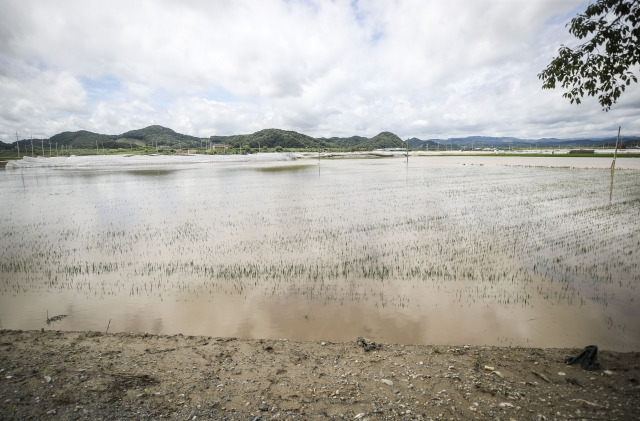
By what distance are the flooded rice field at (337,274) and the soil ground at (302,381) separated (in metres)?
1.06

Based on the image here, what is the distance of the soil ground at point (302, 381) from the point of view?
4.67 metres

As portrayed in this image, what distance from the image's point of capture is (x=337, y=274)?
11.0 m

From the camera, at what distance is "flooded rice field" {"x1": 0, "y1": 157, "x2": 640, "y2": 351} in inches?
311

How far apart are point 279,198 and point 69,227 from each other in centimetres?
1456

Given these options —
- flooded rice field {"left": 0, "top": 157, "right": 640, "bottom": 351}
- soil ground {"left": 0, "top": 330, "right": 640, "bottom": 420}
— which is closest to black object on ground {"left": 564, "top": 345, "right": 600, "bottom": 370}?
soil ground {"left": 0, "top": 330, "right": 640, "bottom": 420}

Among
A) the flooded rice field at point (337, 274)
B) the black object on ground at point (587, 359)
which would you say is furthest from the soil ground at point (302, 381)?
the flooded rice field at point (337, 274)

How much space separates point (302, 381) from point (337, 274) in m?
5.59

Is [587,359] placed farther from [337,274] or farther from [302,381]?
[337,274]

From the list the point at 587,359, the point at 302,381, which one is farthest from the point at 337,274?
the point at 587,359

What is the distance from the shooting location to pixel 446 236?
15.5m

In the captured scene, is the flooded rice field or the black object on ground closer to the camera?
the black object on ground

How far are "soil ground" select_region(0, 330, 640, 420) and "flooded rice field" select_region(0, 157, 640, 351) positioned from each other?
1.06 m

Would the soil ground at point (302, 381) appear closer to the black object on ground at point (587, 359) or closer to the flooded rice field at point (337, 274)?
the black object on ground at point (587, 359)

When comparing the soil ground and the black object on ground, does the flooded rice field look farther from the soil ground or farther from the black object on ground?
the black object on ground
